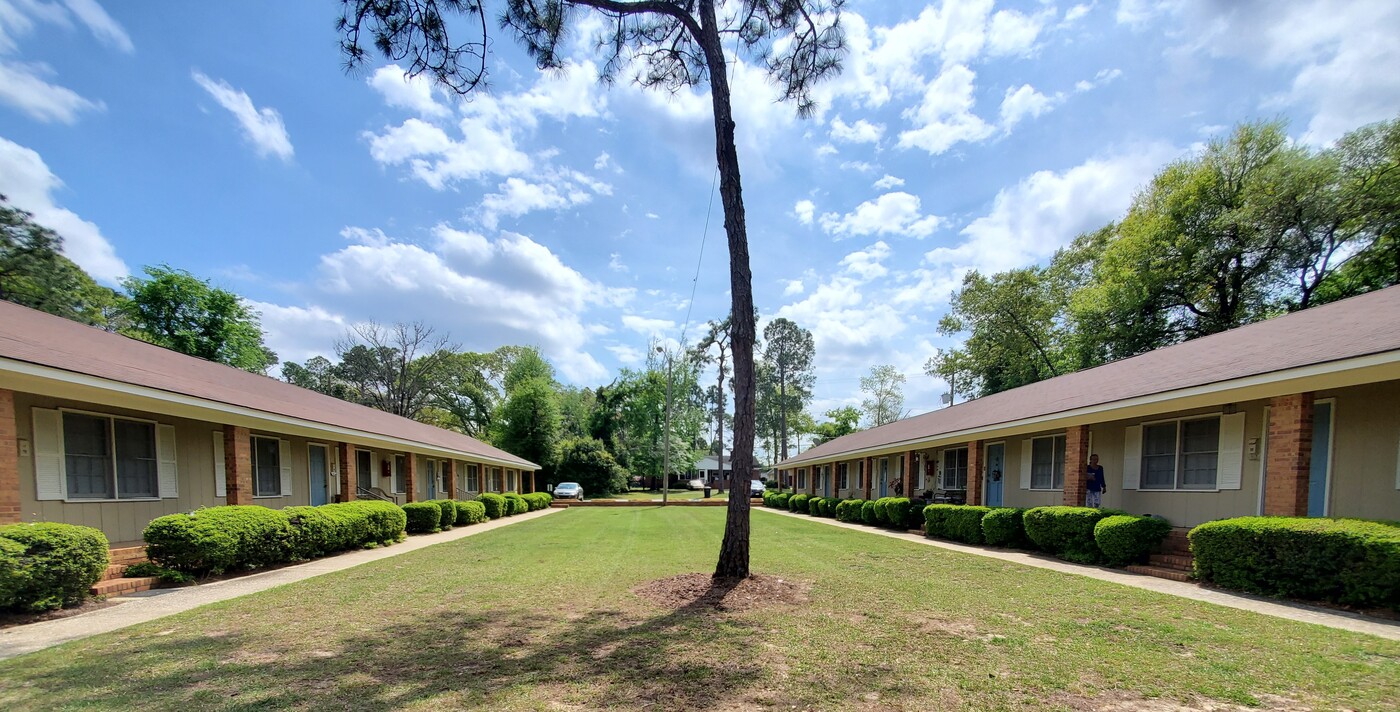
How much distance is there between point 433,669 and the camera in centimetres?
389

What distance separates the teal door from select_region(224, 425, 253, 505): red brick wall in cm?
1605

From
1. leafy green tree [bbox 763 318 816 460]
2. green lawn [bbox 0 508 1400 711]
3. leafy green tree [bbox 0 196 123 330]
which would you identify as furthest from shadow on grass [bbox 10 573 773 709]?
leafy green tree [bbox 763 318 816 460]

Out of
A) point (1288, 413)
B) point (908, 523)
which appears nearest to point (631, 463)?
point (908, 523)

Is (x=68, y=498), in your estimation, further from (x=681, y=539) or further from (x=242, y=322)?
(x=242, y=322)

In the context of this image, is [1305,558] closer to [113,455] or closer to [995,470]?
[995,470]

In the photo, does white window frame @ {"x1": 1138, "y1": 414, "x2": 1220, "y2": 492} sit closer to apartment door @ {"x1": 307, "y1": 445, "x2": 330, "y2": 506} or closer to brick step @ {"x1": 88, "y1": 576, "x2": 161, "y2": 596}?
brick step @ {"x1": 88, "y1": 576, "x2": 161, "y2": 596}

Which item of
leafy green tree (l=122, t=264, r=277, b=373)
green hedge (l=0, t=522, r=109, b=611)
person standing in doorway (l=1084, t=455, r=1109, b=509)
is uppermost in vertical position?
leafy green tree (l=122, t=264, r=277, b=373)

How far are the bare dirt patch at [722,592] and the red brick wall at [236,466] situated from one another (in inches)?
297

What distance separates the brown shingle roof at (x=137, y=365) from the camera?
260 inches

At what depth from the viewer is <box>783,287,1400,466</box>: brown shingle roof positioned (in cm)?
656

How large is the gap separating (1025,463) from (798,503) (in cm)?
1361

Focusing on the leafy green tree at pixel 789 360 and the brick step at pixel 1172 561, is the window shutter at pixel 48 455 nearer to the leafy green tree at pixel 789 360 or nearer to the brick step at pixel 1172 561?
the brick step at pixel 1172 561

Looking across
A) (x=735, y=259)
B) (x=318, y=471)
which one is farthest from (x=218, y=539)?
(x=735, y=259)

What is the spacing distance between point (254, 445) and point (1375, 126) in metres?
30.3
